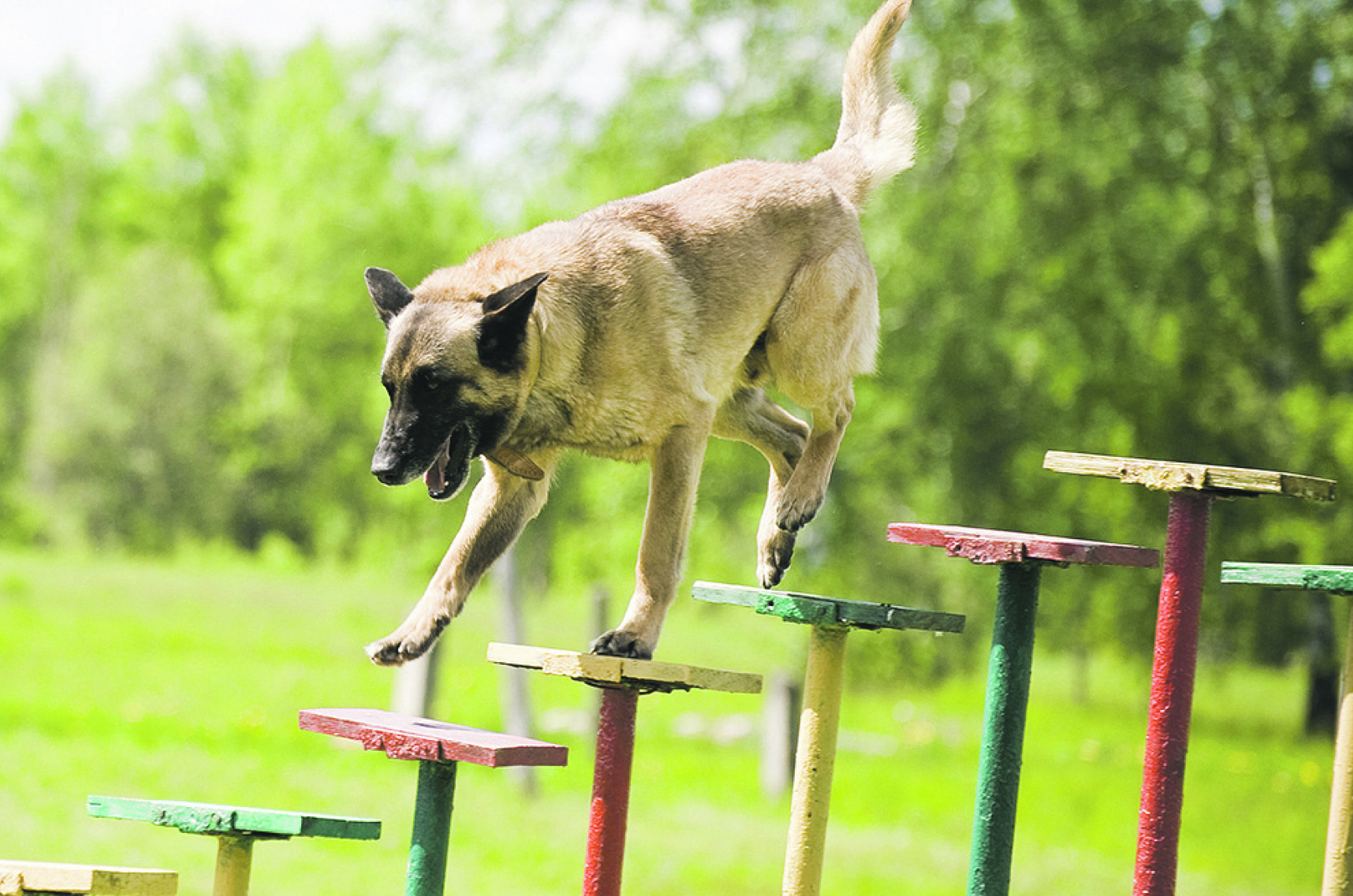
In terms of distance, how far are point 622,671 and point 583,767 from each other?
33.1 ft

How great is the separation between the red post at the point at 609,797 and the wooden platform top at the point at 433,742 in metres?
0.18

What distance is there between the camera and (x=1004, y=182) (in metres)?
14.8

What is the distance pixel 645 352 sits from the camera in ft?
12.3

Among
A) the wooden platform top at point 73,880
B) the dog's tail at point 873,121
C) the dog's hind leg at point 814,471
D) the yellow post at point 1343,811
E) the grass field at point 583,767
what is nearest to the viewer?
the wooden platform top at point 73,880

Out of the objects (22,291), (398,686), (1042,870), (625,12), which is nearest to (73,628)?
(398,686)

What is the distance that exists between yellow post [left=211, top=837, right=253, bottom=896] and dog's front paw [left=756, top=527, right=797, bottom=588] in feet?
5.12

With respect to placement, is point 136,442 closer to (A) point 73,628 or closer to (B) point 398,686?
(A) point 73,628

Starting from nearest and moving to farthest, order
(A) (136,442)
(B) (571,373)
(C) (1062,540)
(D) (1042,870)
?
(B) (571,373) < (C) (1062,540) < (D) (1042,870) < (A) (136,442)

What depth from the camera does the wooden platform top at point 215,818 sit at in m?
3.50

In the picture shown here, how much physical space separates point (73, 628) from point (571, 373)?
16370 millimetres

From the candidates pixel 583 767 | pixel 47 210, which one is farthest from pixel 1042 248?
pixel 47 210

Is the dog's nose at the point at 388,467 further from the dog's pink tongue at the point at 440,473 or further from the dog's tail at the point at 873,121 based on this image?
the dog's tail at the point at 873,121

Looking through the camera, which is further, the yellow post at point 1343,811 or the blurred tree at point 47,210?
the blurred tree at point 47,210

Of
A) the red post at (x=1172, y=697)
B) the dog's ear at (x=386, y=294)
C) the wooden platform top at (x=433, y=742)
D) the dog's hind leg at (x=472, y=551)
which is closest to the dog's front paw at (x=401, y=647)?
the dog's hind leg at (x=472, y=551)
